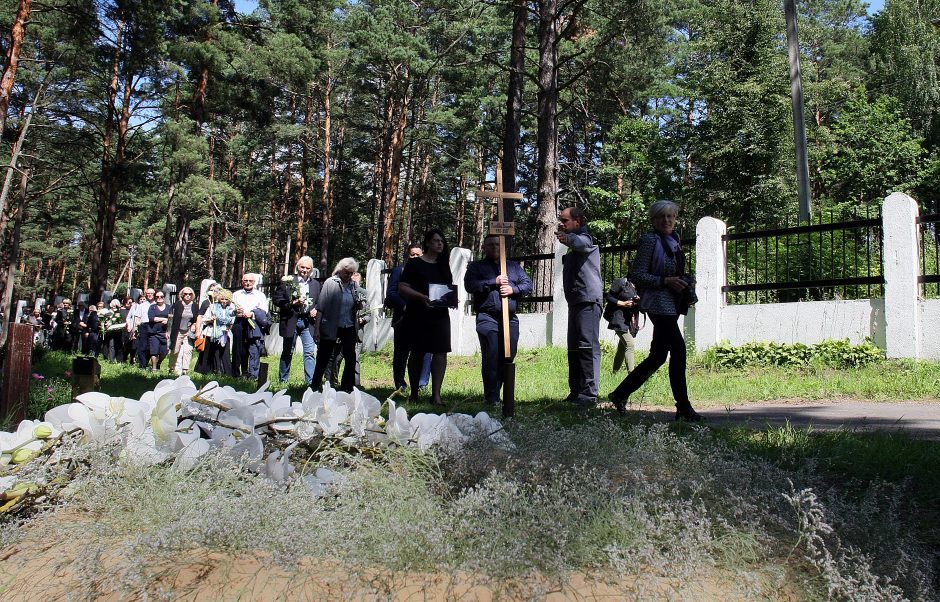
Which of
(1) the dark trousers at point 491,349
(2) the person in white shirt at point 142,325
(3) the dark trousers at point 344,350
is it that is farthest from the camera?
(2) the person in white shirt at point 142,325

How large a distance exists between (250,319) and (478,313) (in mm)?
5790

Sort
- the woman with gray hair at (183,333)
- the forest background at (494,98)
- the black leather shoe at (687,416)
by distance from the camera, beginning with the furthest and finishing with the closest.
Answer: the forest background at (494,98) → the woman with gray hair at (183,333) → the black leather shoe at (687,416)

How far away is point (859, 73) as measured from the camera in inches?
1417

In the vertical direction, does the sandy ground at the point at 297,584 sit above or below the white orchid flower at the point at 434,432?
below

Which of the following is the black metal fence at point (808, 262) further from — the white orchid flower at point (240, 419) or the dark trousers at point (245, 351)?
the white orchid flower at point (240, 419)

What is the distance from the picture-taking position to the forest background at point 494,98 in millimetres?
23125

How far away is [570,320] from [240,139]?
32.8 meters

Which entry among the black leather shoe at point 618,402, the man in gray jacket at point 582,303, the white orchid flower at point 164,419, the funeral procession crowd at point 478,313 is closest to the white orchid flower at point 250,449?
the white orchid flower at point 164,419

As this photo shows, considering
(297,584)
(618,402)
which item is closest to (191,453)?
(297,584)

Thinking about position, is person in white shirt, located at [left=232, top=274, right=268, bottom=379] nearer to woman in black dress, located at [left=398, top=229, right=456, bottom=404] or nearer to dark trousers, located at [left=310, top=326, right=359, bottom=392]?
dark trousers, located at [left=310, top=326, right=359, bottom=392]

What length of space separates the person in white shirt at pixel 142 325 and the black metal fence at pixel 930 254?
13.7 meters

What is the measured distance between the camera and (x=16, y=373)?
373 cm

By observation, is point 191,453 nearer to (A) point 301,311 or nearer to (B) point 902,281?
(A) point 301,311

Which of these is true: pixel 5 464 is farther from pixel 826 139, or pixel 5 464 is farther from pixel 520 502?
pixel 826 139
